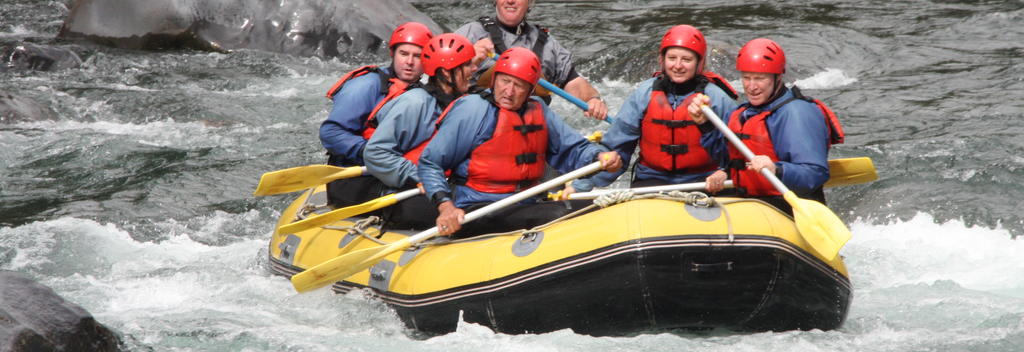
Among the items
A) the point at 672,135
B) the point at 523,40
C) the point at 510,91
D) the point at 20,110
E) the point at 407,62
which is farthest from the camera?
the point at 20,110

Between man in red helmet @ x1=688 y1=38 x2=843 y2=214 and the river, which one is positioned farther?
the river

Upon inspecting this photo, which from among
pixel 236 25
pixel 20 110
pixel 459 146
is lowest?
pixel 20 110

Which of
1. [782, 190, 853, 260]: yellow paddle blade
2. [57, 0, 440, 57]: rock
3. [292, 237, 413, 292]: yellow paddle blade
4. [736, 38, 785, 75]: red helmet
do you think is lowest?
[57, 0, 440, 57]: rock

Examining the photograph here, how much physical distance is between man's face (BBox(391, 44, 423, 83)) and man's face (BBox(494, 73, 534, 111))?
76cm

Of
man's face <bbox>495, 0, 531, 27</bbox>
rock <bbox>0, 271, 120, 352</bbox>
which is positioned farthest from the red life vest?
rock <bbox>0, 271, 120, 352</bbox>

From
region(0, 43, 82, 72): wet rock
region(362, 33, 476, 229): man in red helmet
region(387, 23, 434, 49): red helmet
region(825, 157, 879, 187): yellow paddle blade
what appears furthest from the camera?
region(0, 43, 82, 72): wet rock

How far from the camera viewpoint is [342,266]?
5.54 m

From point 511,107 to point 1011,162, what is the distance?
4.30 meters

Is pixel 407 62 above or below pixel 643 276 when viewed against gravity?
above

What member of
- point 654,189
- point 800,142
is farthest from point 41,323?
point 800,142

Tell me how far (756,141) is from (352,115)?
2134mm

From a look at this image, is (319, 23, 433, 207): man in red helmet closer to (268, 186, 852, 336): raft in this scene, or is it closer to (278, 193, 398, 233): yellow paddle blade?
(278, 193, 398, 233): yellow paddle blade

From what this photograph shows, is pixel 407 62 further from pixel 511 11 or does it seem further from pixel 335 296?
pixel 335 296

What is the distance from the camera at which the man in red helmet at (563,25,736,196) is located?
18.0 feet
